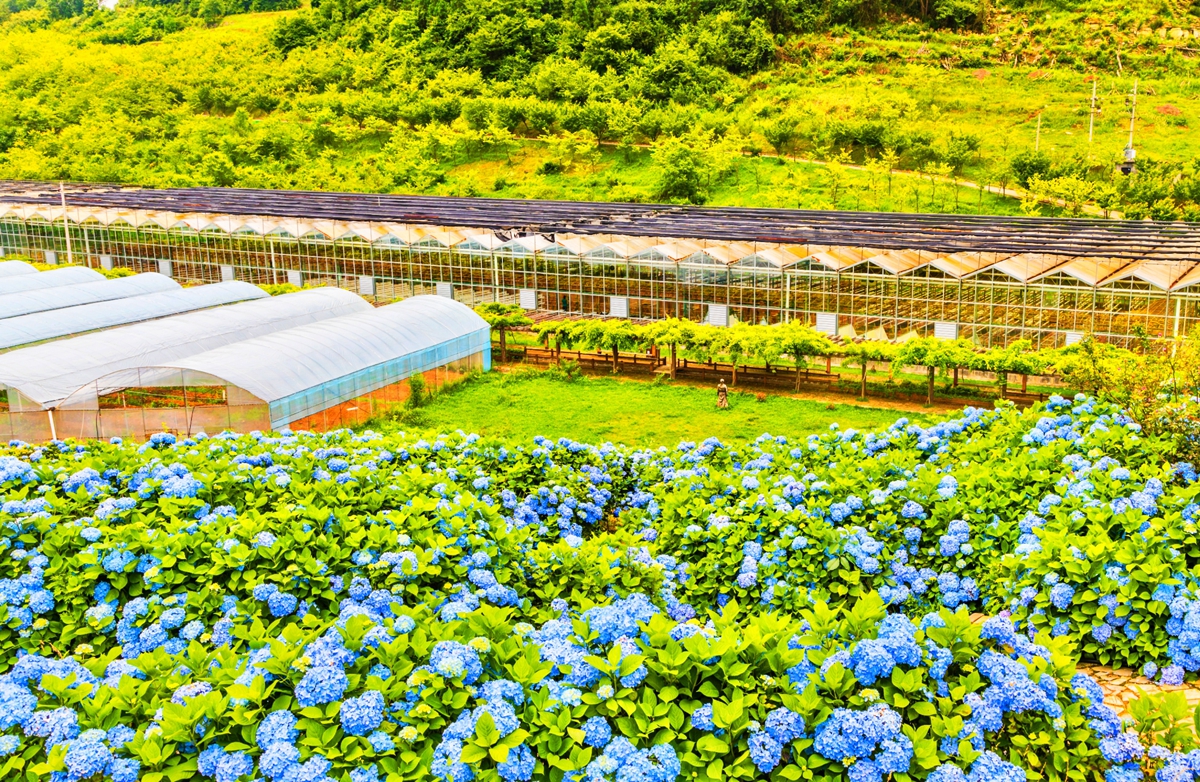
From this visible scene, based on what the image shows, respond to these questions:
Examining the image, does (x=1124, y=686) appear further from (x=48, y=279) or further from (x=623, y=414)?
(x=48, y=279)

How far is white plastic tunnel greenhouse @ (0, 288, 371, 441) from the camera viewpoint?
57.9 feet

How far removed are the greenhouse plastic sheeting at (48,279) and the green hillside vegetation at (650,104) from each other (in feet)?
82.9

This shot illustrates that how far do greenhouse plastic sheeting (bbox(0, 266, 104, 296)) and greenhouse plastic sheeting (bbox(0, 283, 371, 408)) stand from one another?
28.5ft

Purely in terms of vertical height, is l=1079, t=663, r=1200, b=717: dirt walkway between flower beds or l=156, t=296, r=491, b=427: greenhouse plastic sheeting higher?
l=1079, t=663, r=1200, b=717: dirt walkway between flower beds

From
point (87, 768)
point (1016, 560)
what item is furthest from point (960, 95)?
point (87, 768)

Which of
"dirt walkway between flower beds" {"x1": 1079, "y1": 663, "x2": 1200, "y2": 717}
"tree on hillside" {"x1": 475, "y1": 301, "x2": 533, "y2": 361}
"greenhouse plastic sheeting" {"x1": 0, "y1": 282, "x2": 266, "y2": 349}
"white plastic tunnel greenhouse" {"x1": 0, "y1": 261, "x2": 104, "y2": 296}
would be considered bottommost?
"tree on hillside" {"x1": 475, "y1": 301, "x2": 533, "y2": 361}

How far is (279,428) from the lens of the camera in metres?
18.1

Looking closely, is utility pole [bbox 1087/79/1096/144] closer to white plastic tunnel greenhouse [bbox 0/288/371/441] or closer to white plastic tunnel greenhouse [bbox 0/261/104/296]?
white plastic tunnel greenhouse [bbox 0/288/371/441]

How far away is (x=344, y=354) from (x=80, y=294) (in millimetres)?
12871

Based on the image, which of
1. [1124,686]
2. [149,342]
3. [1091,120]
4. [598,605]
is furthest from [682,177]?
[1124,686]

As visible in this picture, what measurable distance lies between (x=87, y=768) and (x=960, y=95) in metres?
68.7

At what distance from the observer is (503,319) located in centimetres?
2603

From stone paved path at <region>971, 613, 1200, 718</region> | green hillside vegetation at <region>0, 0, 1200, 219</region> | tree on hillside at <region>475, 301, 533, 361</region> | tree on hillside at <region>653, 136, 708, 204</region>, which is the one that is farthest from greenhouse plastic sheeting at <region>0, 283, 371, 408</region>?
green hillside vegetation at <region>0, 0, 1200, 219</region>

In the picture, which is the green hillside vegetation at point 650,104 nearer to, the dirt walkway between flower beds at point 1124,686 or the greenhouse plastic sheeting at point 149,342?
the greenhouse plastic sheeting at point 149,342
